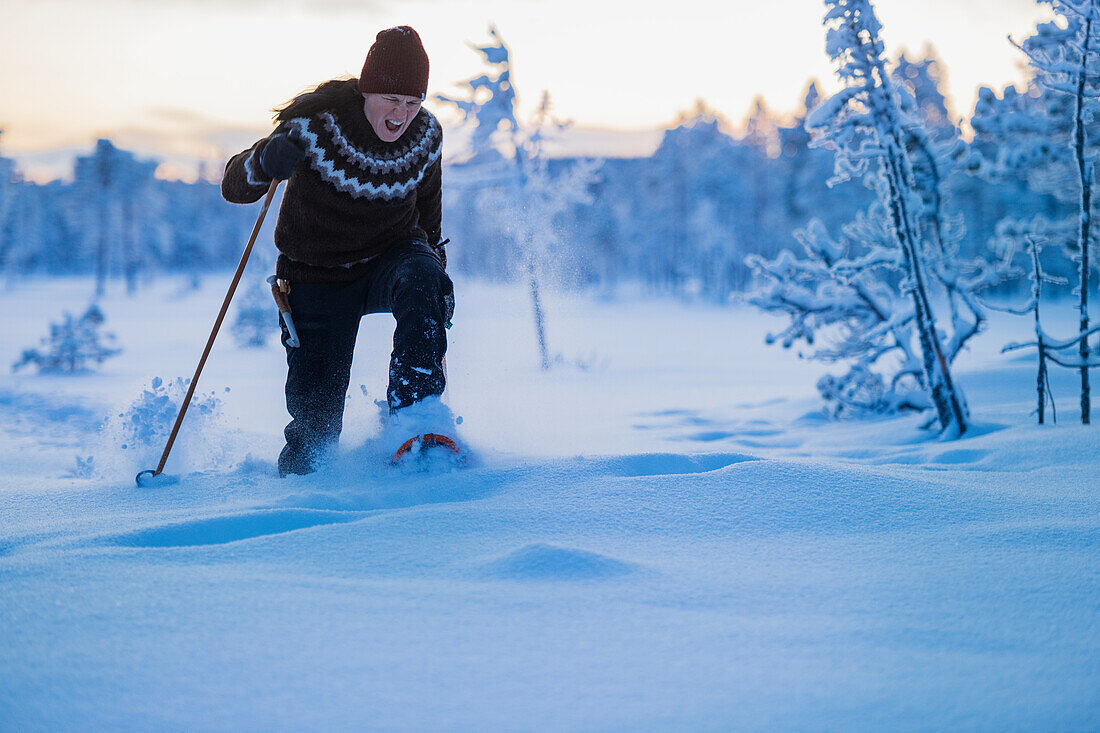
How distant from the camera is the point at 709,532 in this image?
2186mm

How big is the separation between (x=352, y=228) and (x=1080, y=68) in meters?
3.75

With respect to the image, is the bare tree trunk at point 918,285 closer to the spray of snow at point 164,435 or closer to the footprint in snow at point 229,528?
the footprint in snow at point 229,528

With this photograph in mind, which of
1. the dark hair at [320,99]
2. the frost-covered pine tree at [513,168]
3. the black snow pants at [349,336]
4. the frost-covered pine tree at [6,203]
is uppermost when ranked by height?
the frost-covered pine tree at [6,203]

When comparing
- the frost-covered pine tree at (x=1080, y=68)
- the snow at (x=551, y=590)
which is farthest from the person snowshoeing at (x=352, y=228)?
the frost-covered pine tree at (x=1080, y=68)

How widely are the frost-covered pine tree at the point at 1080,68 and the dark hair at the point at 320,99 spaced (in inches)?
131

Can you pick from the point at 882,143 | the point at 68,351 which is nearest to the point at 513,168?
the point at 68,351

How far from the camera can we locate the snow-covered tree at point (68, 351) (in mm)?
12438

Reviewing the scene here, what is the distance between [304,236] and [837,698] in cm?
278

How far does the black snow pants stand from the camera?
9.88 ft

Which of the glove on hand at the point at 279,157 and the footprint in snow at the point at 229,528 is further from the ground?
the glove on hand at the point at 279,157

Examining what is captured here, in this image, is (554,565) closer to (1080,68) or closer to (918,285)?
(918,285)

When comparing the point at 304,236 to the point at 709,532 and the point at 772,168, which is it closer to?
the point at 709,532

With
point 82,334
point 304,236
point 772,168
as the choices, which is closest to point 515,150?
point 82,334

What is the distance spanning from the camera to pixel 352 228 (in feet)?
10.9
